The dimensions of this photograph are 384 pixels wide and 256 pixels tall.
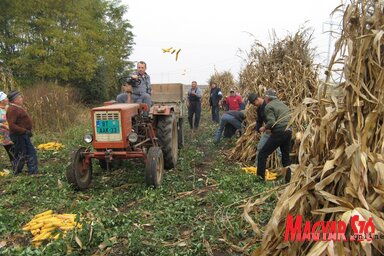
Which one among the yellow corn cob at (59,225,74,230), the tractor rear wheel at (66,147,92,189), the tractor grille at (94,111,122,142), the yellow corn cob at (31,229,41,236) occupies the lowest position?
the yellow corn cob at (31,229,41,236)

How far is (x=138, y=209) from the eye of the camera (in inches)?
204

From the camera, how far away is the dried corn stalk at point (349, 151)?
2.44 metres

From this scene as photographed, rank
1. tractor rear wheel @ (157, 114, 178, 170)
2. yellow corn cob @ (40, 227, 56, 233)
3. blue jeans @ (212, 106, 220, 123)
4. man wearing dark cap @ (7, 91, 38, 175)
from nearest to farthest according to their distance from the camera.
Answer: yellow corn cob @ (40, 227, 56, 233) → tractor rear wheel @ (157, 114, 178, 170) → man wearing dark cap @ (7, 91, 38, 175) → blue jeans @ (212, 106, 220, 123)

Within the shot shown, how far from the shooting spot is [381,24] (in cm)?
257

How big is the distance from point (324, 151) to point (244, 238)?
1668 mm

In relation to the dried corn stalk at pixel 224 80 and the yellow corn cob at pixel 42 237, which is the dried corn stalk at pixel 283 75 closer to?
the yellow corn cob at pixel 42 237

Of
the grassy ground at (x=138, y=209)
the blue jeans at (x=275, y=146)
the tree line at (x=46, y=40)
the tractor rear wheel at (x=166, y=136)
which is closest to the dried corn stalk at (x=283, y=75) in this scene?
the grassy ground at (x=138, y=209)

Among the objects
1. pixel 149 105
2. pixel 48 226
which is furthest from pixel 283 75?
pixel 48 226

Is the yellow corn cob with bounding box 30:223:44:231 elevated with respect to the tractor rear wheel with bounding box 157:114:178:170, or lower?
lower

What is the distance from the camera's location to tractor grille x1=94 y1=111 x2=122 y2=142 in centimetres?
602

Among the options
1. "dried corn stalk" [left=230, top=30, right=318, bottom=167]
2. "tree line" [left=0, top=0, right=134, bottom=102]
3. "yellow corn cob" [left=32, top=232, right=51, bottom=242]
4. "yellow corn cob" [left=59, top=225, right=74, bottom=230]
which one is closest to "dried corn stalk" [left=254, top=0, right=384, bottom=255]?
"yellow corn cob" [left=59, top=225, right=74, bottom=230]

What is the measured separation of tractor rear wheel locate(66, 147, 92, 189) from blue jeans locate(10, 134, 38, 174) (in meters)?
1.77

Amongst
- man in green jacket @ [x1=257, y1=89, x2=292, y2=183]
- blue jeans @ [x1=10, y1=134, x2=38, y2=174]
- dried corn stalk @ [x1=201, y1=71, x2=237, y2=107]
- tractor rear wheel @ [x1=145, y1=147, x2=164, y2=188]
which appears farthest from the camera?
dried corn stalk @ [x1=201, y1=71, x2=237, y2=107]

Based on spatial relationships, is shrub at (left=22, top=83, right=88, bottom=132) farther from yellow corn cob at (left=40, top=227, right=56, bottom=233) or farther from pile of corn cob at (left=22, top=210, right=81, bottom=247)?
yellow corn cob at (left=40, top=227, right=56, bottom=233)
